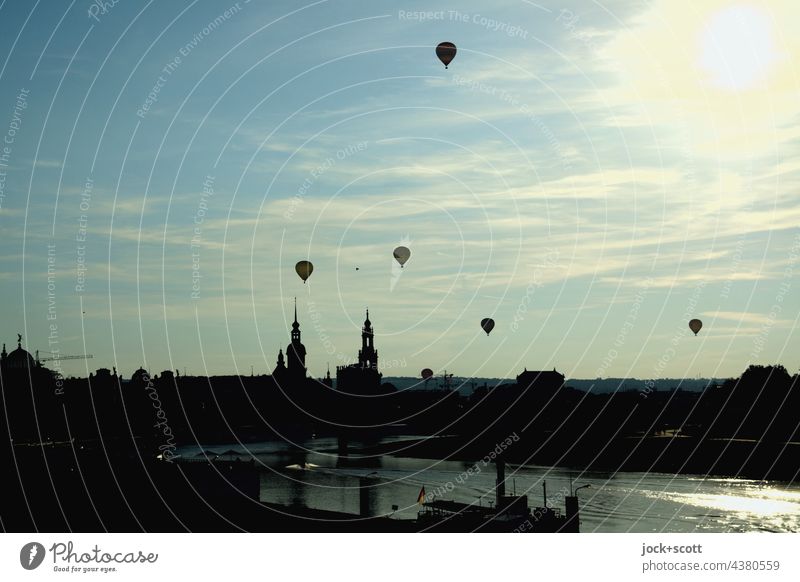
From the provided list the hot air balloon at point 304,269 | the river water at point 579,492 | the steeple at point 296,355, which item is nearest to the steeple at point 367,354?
the steeple at point 296,355

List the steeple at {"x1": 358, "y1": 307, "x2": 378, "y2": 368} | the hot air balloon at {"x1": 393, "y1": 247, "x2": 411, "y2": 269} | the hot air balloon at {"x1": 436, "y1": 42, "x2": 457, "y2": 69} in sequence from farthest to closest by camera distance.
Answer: the steeple at {"x1": 358, "y1": 307, "x2": 378, "y2": 368}
the hot air balloon at {"x1": 393, "y1": 247, "x2": 411, "y2": 269}
the hot air balloon at {"x1": 436, "y1": 42, "x2": 457, "y2": 69}

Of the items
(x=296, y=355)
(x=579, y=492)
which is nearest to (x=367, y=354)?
(x=296, y=355)

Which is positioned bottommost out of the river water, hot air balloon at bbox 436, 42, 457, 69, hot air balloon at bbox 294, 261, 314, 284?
the river water

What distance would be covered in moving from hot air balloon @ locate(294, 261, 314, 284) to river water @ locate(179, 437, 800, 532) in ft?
55.6

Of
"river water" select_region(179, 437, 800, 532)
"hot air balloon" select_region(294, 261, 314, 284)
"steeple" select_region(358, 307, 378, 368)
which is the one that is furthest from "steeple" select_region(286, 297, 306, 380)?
"hot air balloon" select_region(294, 261, 314, 284)

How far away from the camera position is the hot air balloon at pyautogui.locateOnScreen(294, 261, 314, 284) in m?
50.2

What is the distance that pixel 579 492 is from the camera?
74.7 meters

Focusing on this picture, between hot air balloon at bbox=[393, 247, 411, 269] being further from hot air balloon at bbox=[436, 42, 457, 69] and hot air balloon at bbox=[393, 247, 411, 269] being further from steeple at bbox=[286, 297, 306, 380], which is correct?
steeple at bbox=[286, 297, 306, 380]

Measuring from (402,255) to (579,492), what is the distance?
105ft

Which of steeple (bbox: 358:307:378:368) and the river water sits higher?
steeple (bbox: 358:307:378:368)

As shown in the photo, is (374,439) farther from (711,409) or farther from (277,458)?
(711,409)

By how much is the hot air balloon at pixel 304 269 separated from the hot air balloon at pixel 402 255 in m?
4.17

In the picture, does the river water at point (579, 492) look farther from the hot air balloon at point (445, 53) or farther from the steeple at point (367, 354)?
the steeple at point (367, 354)

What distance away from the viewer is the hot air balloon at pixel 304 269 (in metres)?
50.2
